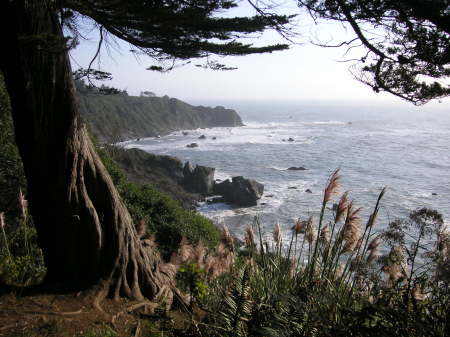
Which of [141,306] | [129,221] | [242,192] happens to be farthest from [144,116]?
[141,306]

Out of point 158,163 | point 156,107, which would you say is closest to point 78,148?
point 158,163

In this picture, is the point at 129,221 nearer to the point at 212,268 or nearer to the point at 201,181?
the point at 212,268

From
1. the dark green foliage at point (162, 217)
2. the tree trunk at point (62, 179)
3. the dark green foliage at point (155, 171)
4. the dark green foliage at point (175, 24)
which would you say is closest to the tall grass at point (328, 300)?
the tree trunk at point (62, 179)

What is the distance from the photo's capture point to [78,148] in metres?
3.37

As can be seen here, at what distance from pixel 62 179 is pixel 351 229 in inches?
103

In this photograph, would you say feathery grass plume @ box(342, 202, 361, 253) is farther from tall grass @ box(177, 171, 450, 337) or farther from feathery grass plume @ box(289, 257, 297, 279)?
feathery grass plume @ box(289, 257, 297, 279)

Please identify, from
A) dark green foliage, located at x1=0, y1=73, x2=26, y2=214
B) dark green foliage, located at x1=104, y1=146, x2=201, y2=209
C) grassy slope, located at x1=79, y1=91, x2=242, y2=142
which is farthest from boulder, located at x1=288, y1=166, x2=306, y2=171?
dark green foliage, located at x1=0, y1=73, x2=26, y2=214

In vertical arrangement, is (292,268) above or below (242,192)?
above

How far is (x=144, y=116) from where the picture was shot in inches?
2717

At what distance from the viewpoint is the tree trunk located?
2.99m

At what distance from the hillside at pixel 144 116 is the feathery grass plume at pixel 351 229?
153 ft

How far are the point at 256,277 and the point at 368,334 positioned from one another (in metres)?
1.46

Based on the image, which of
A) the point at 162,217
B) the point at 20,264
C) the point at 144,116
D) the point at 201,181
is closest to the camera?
the point at 20,264

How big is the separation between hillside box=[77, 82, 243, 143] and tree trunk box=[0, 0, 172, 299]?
4556cm
